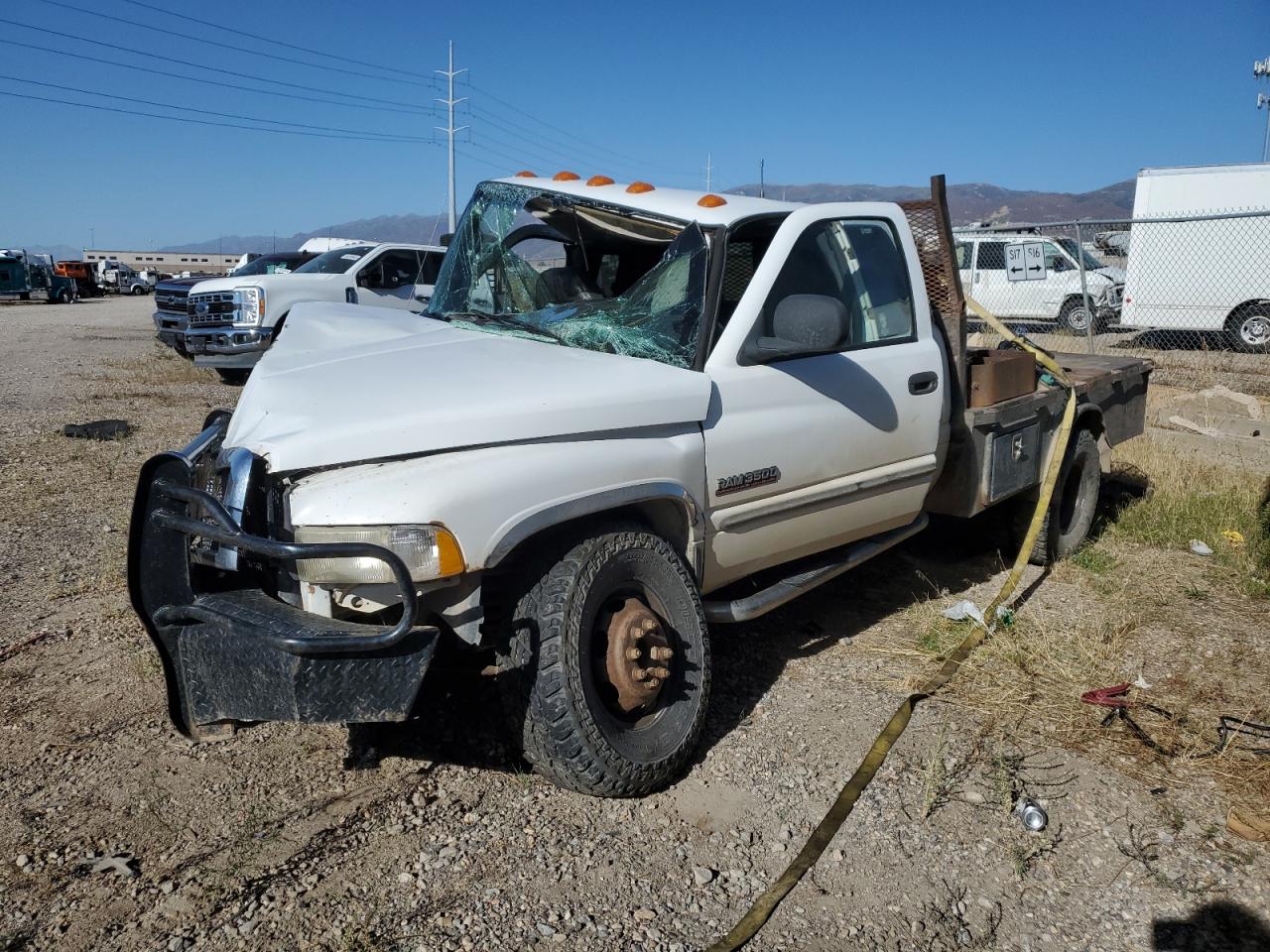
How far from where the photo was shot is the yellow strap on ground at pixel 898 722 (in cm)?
284

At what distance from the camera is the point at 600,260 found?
470 cm

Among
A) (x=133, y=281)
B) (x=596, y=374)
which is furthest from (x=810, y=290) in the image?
(x=133, y=281)

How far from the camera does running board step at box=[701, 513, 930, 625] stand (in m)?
3.82

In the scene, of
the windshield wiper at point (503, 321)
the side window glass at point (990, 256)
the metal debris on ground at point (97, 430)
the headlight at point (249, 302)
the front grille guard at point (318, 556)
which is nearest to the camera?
the front grille guard at point (318, 556)

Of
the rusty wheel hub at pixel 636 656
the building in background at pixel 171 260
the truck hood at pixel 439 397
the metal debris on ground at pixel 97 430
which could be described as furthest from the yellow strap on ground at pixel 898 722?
the building in background at pixel 171 260

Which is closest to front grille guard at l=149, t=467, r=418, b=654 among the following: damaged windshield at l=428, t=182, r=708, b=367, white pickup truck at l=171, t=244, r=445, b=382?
damaged windshield at l=428, t=182, r=708, b=367

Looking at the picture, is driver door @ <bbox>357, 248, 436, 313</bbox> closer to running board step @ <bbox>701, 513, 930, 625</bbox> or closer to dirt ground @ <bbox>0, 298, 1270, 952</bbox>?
dirt ground @ <bbox>0, 298, 1270, 952</bbox>

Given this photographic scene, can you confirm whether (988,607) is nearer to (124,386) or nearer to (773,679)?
(773,679)

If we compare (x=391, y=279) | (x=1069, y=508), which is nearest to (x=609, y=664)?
(x=1069, y=508)

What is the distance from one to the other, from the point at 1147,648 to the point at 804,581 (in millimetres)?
1997

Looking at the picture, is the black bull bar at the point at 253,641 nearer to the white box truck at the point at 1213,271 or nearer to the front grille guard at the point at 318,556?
the front grille guard at the point at 318,556

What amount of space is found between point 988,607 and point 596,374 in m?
2.70

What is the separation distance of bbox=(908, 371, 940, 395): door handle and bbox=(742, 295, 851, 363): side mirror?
940mm

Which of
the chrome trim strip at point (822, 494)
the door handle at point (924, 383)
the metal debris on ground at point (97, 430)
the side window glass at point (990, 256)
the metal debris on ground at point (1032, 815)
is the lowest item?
the metal debris on ground at point (1032, 815)
